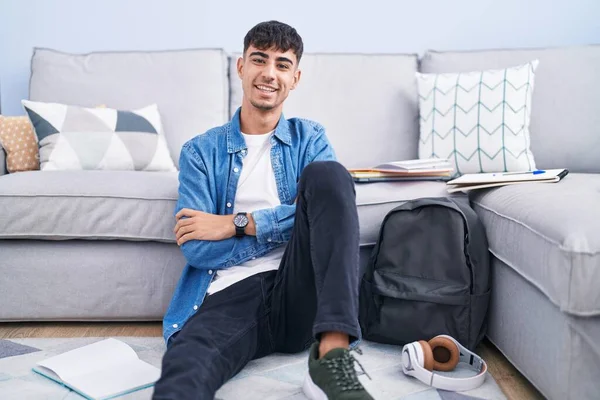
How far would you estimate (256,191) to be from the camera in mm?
1630

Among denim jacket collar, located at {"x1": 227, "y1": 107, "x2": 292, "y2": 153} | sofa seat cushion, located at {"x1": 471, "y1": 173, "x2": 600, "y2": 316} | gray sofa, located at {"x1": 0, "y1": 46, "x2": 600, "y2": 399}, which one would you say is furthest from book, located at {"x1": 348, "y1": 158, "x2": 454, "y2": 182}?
denim jacket collar, located at {"x1": 227, "y1": 107, "x2": 292, "y2": 153}

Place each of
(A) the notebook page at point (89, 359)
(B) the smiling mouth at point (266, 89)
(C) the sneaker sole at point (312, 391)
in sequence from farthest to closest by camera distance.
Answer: (B) the smiling mouth at point (266, 89), (A) the notebook page at point (89, 359), (C) the sneaker sole at point (312, 391)

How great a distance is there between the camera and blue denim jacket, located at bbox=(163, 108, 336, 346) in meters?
1.53

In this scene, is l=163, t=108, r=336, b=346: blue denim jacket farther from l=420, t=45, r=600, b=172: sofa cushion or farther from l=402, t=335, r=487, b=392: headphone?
l=420, t=45, r=600, b=172: sofa cushion

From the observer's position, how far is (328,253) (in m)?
1.26

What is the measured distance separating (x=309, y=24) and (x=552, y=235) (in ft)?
5.90

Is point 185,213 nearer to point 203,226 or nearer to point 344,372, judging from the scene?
point 203,226

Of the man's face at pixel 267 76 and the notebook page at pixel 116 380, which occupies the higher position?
the man's face at pixel 267 76

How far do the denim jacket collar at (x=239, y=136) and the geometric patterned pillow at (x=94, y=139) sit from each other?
70cm

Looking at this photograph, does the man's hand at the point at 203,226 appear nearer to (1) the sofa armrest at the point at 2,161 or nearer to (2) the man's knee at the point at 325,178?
(2) the man's knee at the point at 325,178

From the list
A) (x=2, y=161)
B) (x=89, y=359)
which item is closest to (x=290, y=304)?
(x=89, y=359)

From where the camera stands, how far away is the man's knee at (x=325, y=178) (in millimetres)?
1279

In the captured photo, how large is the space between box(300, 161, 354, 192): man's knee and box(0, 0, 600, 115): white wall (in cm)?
162

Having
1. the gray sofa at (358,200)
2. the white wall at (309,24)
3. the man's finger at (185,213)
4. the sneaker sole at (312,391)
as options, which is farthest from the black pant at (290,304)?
the white wall at (309,24)
